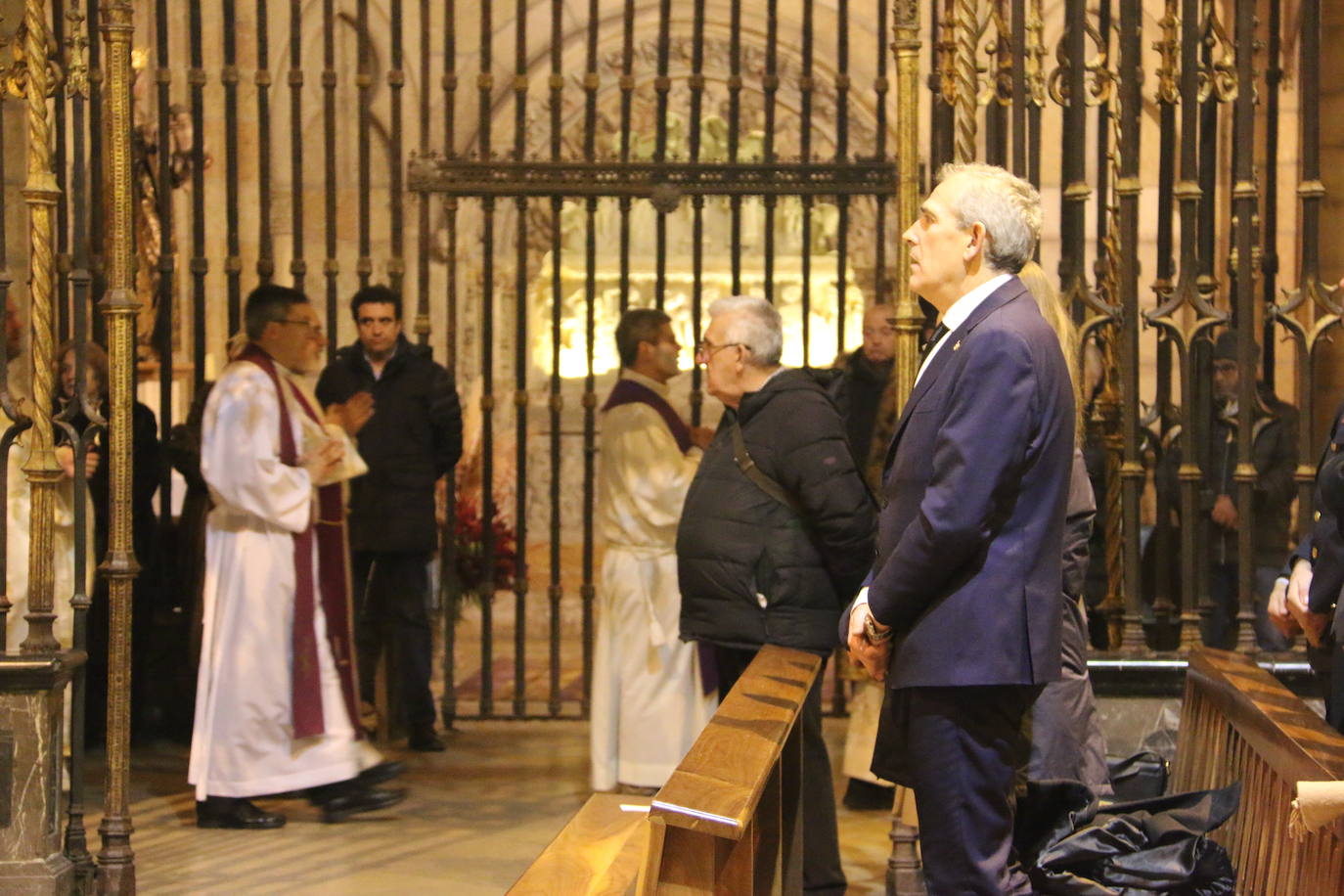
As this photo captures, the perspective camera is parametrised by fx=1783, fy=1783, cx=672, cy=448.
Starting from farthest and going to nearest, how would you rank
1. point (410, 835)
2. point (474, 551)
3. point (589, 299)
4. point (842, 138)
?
point (474, 551) < point (589, 299) < point (842, 138) < point (410, 835)

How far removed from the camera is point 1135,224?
14.9 feet

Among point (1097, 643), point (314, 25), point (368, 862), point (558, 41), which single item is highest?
point (314, 25)

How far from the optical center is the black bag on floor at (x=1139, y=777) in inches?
152

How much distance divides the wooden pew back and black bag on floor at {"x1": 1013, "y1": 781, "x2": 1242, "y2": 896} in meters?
0.48

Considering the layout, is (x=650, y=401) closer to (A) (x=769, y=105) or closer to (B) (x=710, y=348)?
(B) (x=710, y=348)

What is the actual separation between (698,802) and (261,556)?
310cm

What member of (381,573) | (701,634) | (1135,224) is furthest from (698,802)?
(381,573)

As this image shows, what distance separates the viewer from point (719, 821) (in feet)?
8.03

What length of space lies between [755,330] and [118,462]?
1629 mm

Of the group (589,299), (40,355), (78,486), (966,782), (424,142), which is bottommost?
(966,782)

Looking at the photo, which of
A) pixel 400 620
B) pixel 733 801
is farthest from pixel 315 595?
pixel 733 801

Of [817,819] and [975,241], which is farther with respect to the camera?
[817,819]

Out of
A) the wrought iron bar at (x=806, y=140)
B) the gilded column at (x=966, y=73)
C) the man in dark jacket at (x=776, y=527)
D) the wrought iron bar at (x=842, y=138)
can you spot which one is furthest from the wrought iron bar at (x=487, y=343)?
the gilded column at (x=966, y=73)

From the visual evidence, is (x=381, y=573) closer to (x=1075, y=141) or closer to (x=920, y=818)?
(x=1075, y=141)
